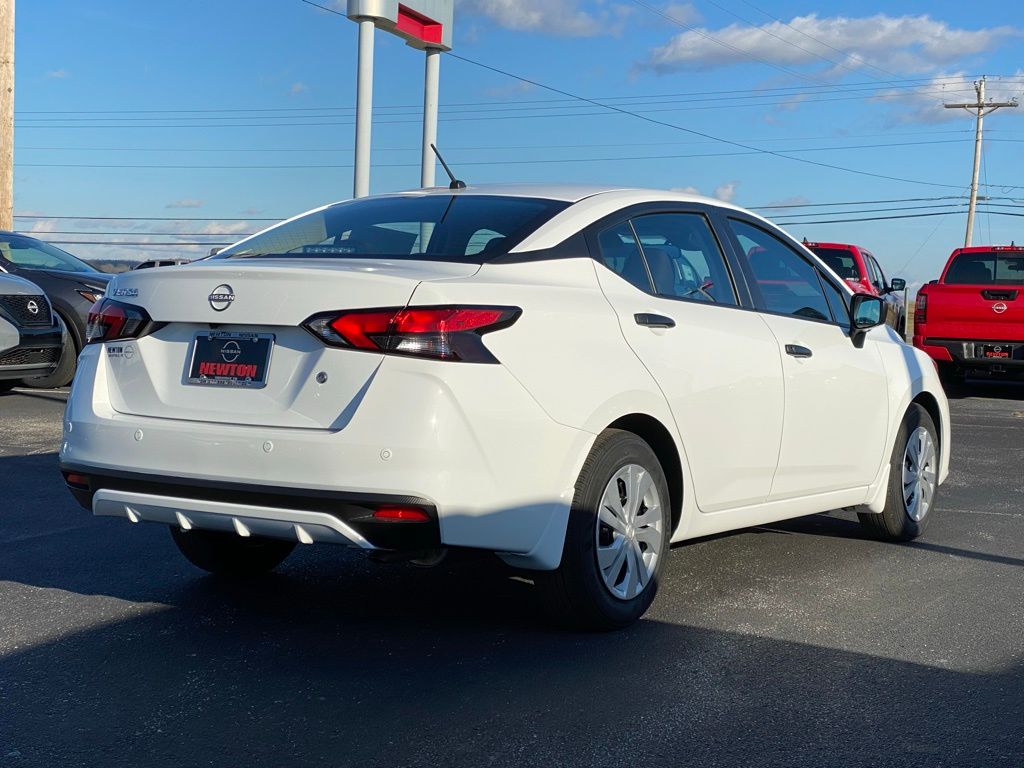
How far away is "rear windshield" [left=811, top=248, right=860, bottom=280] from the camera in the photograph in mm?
18312

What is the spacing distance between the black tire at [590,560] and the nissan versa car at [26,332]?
851cm

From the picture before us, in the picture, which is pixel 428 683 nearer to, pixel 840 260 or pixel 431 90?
pixel 840 260

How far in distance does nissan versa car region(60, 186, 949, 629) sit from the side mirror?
0.68 meters

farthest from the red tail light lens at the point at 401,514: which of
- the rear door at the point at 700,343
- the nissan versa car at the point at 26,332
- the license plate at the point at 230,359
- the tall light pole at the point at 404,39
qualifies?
the tall light pole at the point at 404,39

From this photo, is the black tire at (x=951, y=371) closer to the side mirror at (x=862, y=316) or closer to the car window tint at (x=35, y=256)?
the side mirror at (x=862, y=316)

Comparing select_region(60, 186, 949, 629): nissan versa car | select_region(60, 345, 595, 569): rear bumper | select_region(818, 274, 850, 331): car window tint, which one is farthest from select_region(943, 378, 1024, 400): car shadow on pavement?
select_region(60, 345, 595, 569): rear bumper

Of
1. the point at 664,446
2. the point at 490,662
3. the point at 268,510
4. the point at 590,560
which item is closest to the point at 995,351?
the point at 664,446

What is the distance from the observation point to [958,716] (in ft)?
12.8

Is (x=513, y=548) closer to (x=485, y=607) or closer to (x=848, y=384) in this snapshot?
(x=485, y=607)

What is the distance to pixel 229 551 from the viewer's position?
5.41m

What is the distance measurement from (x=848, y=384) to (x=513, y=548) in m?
2.45

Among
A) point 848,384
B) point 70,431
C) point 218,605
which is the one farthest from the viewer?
point 848,384

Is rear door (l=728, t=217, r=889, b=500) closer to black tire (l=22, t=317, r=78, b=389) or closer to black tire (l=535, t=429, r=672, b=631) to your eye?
black tire (l=535, t=429, r=672, b=631)

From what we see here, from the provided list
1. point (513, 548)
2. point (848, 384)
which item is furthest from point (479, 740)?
point (848, 384)
